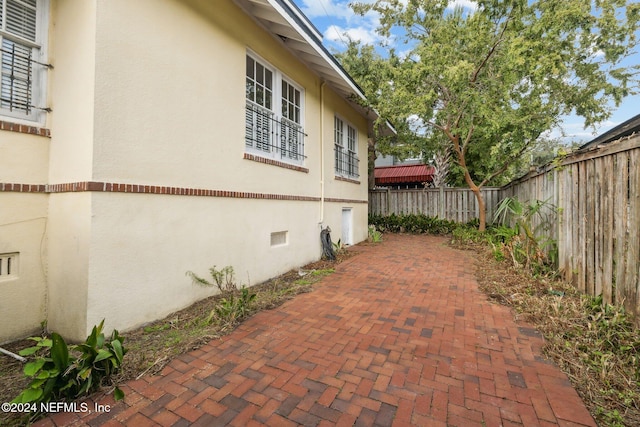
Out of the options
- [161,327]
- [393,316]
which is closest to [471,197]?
[393,316]

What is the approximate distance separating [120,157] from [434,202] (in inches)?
467

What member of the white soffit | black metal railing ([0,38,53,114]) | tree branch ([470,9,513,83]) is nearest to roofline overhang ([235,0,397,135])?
the white soffit

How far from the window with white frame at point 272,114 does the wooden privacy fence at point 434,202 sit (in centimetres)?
769

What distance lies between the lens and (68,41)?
297cm

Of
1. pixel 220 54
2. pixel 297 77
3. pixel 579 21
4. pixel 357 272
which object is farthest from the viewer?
pixel 579 21

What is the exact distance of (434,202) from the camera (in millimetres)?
12500

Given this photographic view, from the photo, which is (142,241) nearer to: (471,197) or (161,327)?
(161,327)

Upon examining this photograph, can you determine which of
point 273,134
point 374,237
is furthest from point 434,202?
point 273,134

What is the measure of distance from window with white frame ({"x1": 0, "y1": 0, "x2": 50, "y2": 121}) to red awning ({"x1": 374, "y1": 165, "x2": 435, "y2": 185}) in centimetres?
1742

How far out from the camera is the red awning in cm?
1814

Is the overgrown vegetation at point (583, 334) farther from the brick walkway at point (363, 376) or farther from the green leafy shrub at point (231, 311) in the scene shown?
the green leafy shrub at point (231, 311)

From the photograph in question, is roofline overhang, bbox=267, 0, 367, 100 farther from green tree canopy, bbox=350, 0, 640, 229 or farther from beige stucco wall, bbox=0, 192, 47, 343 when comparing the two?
beige stucco wall, bbox=0, 192, 47, 343

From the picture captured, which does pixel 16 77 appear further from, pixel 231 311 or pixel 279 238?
pixel 279 238

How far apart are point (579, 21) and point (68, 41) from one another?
10033 millimetres
